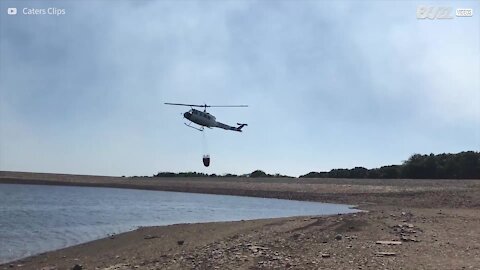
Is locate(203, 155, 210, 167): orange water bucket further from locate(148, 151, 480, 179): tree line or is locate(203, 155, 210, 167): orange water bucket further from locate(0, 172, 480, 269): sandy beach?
locate(148, 151, 480, 179): tree line

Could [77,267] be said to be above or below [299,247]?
below

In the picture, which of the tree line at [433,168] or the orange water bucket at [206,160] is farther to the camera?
the tree line at [433,168]

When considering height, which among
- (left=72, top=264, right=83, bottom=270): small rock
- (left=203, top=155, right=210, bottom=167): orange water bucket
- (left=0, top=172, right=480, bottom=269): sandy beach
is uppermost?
(left=203, top=155, right=210, bottom=167): orange water bucket

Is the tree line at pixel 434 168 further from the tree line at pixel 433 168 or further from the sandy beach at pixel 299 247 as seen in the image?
the sandy beach at pixel 299 247

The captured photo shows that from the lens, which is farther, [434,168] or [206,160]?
[434,168]

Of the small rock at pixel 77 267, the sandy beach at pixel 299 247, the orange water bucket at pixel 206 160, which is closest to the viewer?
the sandy beach at pixel 299 247

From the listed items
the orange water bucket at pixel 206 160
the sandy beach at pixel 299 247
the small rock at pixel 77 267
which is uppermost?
the orange water bucket at pixel 206 160

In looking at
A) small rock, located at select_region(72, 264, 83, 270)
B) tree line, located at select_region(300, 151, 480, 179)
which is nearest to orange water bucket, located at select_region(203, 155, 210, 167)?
small rock, located at select_region(72, 264, 83, 270)

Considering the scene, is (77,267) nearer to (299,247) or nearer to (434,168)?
(299,247)

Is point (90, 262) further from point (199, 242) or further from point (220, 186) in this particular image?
point (220, 186)

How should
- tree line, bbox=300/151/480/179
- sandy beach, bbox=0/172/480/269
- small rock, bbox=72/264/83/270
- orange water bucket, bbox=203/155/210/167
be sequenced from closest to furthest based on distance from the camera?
sandy beach, bbox=0/172/480/269, small rock, bbox=72/264/83/270, orange water bucket, bbox=203/155/210/167, tree line, bbox=300/151/480/179

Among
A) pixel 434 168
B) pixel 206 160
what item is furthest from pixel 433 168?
pixel 206 160

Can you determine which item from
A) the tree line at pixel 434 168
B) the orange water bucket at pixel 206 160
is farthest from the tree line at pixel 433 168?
the orange water bucket at pixel 206 160

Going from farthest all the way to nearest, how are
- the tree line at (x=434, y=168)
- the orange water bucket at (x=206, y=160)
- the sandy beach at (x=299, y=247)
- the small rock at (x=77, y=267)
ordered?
the tree line at (x=434, y=168) → the orange water bucket at (x=206, y=160) → the small rock at (x=77, y=267) → the sandy beach at (x=299, y=247)
